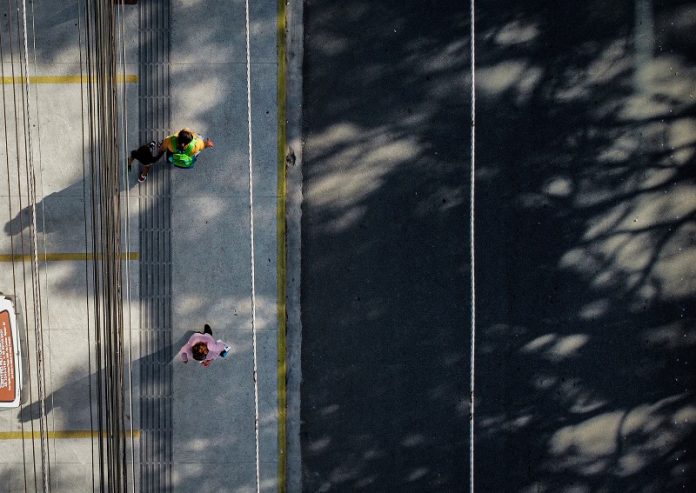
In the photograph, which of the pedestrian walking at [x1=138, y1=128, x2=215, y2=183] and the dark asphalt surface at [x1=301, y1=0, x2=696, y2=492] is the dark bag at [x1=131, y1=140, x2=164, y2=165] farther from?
the dark asphalt surface at [x1=301, y1=0, x2=696, y2=492]

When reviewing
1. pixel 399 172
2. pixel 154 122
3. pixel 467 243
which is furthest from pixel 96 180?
pixel 467 243

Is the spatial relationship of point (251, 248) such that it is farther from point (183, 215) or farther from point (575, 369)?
point (575, 369)

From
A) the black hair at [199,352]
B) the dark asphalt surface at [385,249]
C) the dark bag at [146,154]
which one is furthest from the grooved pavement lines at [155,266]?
the dark asphalt surface at [385,249]

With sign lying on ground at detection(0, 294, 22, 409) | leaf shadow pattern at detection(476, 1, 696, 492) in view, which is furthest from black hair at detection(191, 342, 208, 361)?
leaf shadow pattern at detection(476, 1, 696, 492)

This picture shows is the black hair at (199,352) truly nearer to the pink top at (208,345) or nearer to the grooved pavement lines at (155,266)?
the pink top at (208,345)

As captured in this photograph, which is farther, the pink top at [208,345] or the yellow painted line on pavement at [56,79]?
the yellow painted line on pavement at [56,79]
